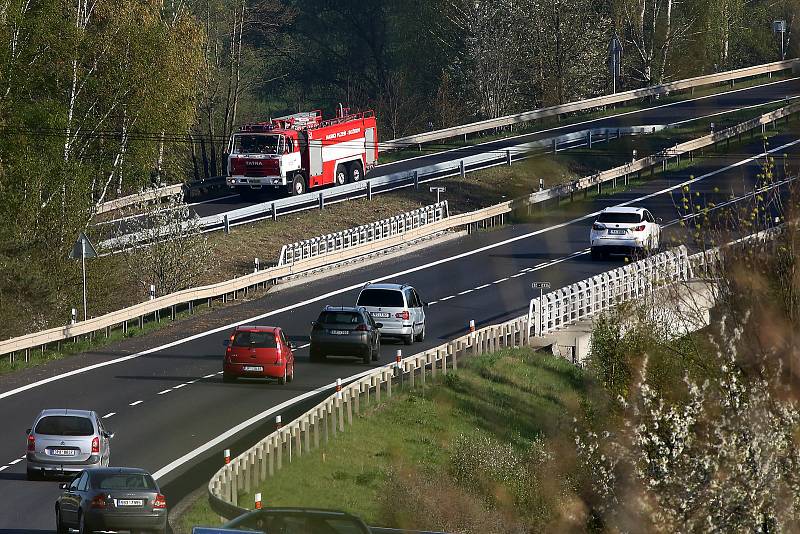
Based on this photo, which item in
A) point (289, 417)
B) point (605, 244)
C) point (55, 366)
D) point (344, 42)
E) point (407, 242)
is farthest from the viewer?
point (344, 42)

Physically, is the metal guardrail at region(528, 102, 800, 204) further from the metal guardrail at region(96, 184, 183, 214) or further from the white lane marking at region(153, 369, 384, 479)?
the metal guardrail at region(96, 184, 183, 214)

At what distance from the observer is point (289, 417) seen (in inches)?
1391

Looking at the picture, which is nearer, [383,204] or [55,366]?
[55,366]

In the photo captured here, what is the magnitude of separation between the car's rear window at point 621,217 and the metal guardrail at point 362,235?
8112 mm

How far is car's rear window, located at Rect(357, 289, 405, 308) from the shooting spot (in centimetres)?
4431

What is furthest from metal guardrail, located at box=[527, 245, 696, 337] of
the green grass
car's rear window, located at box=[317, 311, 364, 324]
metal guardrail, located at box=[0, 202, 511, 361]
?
metal guardrail, located at box=[0, 202, 511, 361]

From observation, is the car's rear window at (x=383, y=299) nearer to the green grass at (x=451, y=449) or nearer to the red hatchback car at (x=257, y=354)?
the green grass at (x=451, y=449)

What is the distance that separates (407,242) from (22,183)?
15.8 m

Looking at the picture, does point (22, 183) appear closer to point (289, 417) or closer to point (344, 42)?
point (289, 417)

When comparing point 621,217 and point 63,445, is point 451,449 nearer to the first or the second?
point 63,445

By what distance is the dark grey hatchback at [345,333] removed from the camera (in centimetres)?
4138

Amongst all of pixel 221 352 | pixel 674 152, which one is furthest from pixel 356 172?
pixel 674 152

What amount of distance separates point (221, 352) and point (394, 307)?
5.07 meters

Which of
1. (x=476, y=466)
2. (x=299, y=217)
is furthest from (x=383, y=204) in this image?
(x=476, y=466)
